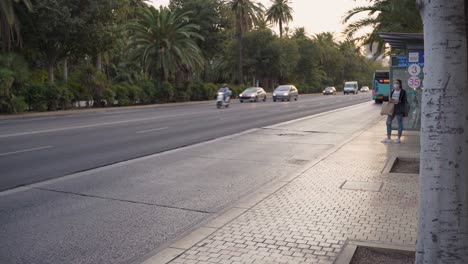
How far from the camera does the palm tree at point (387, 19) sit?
13957 millimetres

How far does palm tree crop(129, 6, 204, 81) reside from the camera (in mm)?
42062

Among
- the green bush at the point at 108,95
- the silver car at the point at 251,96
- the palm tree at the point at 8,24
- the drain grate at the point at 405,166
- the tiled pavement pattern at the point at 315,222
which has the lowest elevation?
the drain grate at the point at 405,166

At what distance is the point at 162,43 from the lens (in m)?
42.5

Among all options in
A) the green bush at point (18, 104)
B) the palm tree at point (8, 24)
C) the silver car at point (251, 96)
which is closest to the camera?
the palm tree at point (8, 24)

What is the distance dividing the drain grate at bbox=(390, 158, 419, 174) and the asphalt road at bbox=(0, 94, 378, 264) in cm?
201

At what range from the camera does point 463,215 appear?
11.4 ft

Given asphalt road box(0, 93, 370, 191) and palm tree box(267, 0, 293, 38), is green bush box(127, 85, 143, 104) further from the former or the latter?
palm tree box(267, 0, 293, 38)

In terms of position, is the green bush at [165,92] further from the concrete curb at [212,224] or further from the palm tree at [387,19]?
the concrete curb at [212,224]

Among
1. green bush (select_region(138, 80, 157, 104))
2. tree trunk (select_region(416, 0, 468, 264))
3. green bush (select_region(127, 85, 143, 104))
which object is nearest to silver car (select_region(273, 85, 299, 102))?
green bush (select_region(138, 80, 157, 104))

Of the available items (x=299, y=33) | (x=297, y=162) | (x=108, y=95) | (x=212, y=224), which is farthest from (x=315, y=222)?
(x=299, y=33)

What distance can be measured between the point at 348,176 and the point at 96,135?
30.4 feet

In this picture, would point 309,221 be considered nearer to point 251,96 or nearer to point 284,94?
point 251,96

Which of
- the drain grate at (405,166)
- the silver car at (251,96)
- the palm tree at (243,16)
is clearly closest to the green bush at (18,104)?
the drain grate at (405,166)

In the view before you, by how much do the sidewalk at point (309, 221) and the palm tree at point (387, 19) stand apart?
648 centimetres
